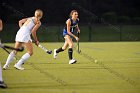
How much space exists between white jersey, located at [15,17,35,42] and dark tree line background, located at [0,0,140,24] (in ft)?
83.3

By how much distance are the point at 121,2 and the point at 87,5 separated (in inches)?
195

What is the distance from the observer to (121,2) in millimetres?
46156

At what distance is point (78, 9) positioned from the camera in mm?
42125

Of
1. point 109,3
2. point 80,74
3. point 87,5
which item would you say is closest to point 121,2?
point 109,3

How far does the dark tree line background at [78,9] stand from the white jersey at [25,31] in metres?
25.4

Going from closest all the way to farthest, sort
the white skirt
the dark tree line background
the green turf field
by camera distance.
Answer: the green turf field
the white skirt
the dark tree line background

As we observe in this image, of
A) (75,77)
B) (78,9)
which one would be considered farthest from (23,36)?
(78,9)

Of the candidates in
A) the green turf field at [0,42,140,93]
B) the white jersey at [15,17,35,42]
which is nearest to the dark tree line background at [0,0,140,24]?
the green turf field at [0,42,140,93]

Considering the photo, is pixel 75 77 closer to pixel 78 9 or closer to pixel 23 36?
pixel 23 36

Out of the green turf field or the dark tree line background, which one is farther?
the dark tree line background

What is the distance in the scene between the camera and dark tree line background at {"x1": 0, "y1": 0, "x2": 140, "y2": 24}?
3912 centimetres

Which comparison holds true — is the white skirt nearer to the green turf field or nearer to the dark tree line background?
the green turf field

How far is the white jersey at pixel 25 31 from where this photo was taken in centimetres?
1221

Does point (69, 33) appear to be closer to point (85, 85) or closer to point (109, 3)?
point (85, 85)
